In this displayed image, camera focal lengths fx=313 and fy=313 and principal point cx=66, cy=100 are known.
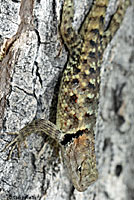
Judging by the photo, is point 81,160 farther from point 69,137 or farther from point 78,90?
point 78,90

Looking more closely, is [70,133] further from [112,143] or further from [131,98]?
[131,98]

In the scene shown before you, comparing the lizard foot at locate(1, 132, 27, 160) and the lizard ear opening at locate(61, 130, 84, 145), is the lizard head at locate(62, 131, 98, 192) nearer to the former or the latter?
the lizard ear opening at locate(61, 130, 84, 145)

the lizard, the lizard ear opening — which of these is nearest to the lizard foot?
the lizard

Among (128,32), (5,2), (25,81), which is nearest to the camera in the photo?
(5,2)

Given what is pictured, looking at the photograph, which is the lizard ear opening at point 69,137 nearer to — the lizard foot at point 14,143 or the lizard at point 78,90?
the lizard at point 78,90

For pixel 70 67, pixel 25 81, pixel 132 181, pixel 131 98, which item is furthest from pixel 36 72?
pixel 132 181

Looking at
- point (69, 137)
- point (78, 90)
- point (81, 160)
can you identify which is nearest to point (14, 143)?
point (69, 137)

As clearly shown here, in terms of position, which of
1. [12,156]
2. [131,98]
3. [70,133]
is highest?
[131,98]

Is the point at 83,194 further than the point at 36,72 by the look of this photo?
Yes
